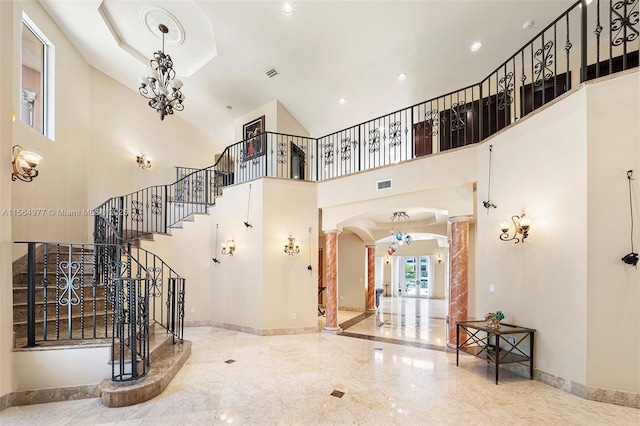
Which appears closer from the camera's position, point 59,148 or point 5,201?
point 5,201

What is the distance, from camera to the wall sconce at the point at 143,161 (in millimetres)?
9008

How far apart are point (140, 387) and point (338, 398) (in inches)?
92.4

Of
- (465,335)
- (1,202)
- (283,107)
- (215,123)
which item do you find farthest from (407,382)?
(215,123)

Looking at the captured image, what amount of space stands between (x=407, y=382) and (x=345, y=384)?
883 millimetres

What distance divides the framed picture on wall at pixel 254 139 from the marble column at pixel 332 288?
3173mm

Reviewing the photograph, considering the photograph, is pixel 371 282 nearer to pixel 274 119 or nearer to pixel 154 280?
pixel 274 119

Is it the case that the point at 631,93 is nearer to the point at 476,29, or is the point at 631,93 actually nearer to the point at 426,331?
the point at 476,29

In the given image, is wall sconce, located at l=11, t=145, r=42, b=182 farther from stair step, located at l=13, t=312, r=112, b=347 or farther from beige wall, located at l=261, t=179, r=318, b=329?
beige wall, located at l=261, t=179, r=318, b=329

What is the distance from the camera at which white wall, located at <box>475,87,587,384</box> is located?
3.75 m

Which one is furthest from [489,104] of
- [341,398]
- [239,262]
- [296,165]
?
[239,262]

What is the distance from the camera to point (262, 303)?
6973 mm

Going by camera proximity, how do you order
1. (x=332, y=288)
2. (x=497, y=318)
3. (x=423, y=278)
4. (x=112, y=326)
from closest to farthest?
(x=112, y=326)
(x=497, y=318)
(x=332, y=288)
(x=423, y=278)

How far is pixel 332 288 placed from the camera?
769 centimetres

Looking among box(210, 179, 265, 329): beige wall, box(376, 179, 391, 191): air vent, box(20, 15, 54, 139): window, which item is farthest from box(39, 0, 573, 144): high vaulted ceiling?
box(210, 179, 265, 329): beige wall
